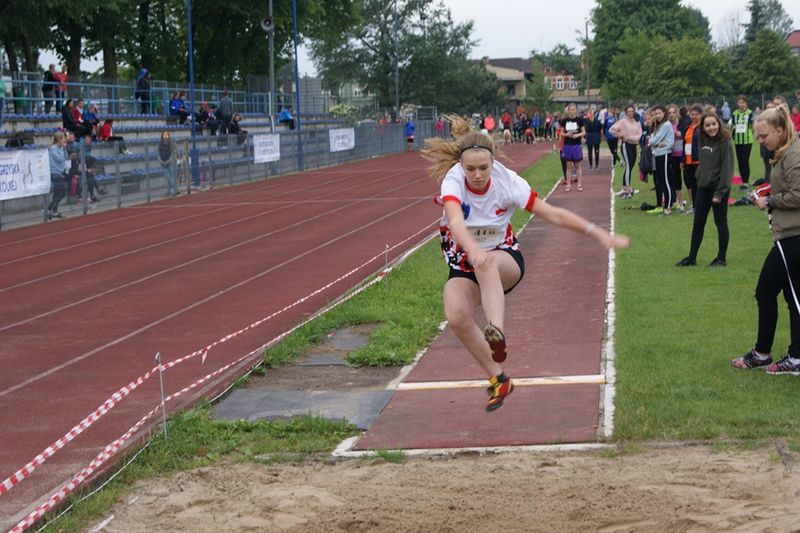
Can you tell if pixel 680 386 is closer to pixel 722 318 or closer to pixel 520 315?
pixel 722 318

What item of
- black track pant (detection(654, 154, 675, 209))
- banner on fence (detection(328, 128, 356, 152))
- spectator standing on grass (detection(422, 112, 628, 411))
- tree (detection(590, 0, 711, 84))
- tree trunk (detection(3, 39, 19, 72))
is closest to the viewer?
spectator standing on grass (detection(422, 112, 628, 411))

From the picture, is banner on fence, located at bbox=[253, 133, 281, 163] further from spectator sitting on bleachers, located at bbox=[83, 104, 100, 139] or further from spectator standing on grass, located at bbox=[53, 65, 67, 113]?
spectator sitting on bleachers, located at bbox=[83, 104, 100, 139]

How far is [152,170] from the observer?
98.9ft

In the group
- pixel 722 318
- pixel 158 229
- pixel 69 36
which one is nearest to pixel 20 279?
pixel 158 229

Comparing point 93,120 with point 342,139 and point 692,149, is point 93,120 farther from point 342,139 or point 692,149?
point 342,139

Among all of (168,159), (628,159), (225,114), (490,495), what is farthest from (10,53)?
(490,495)

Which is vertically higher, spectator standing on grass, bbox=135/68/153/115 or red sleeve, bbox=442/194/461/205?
spectator standing on grass, bbox=135/68/153/115

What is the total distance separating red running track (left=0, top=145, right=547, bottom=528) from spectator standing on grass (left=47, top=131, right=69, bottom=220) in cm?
84

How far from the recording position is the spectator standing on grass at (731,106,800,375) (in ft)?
25.9

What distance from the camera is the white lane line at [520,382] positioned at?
27.3 feet

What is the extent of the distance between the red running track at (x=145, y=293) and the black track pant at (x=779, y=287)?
4055 mm

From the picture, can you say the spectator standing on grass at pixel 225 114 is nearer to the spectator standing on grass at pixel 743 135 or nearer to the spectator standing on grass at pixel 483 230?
the spectator standing on grass at pixel 743 135

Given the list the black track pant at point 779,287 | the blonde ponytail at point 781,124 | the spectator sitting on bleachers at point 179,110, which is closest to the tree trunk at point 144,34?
the spectator sitting on bleachers at point 179,110

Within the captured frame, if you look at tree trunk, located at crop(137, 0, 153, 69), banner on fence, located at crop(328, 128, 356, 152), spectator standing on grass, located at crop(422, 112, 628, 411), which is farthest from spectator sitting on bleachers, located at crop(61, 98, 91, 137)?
tree trunk, located at crop(137, 0, 153, 69)
